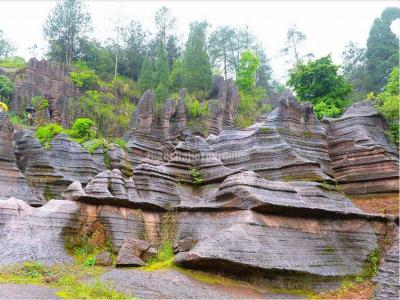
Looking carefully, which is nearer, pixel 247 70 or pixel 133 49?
pixel 247 70

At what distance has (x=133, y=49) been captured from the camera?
2202 inches

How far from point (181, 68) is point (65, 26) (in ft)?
54.2

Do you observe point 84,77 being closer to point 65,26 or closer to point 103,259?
point 65,26

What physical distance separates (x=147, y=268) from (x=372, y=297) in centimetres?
652

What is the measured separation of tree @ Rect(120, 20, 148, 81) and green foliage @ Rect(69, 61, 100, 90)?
23.7ft

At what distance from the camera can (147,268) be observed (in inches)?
479

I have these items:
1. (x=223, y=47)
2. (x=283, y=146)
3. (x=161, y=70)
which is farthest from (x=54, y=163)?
(x=223, y=47)

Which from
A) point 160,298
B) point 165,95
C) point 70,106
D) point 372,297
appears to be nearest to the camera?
point 160,298

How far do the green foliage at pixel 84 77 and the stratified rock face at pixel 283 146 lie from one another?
1103 inches

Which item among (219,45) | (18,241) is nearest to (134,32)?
(219,45)

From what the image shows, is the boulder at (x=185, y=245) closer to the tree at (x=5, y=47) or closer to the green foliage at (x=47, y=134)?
the green foliage at (x=47, y=134)

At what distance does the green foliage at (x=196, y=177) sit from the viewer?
17906 millimetres

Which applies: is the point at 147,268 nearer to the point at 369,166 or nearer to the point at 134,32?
the point at 369,166

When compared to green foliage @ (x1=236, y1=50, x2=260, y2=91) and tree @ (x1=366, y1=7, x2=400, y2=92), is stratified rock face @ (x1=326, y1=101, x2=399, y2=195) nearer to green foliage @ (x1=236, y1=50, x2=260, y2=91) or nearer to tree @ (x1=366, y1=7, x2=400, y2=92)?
tree @ (x1=366, y1=7, x2=400, y2=92)
